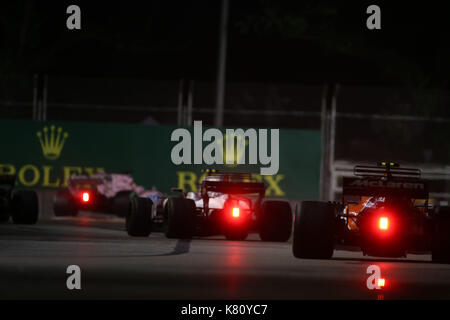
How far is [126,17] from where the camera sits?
50.2 m

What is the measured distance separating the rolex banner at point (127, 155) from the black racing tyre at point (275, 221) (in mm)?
9452

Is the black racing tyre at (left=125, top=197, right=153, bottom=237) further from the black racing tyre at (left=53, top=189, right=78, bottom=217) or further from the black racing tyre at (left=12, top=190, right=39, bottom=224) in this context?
the black racing tyre at (left=53, top=189, right=78, bottom=217)

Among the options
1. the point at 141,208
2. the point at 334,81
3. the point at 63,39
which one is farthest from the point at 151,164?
the point at 334,81

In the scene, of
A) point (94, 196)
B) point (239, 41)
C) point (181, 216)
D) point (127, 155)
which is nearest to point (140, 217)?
point (181, 216)

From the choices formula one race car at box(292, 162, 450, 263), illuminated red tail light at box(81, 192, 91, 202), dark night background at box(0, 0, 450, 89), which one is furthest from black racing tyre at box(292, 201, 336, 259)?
dark night background at box(0, 0, 450, 89)

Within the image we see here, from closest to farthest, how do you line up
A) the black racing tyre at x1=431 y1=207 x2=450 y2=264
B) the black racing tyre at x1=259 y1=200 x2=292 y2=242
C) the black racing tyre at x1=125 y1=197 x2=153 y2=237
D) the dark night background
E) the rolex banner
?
the black racing tyre at x1=431 y1=207 x2=450 y2=264 → the black racing tyre at x1=259 y1=200 x2=292 y2=242 → the black racing tyre at x1=125 y1=197 x2=153 y2=237 → the rolex banner → the dark night background

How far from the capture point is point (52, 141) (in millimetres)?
34438

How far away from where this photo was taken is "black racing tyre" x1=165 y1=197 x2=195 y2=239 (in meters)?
22.7

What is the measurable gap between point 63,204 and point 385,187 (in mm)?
13463

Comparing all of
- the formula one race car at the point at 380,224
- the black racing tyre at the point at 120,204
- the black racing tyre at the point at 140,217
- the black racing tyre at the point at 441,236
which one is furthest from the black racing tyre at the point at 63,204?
the black racing tyre at the point at 441,236

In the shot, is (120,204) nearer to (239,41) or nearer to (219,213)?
(219,213)

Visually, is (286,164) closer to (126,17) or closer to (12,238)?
(12,238)

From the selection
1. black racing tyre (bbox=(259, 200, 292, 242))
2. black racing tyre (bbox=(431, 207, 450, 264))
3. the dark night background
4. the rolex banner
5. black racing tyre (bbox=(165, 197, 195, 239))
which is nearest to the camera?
black racing tyre (bbox=(431, 207, 450, 264))

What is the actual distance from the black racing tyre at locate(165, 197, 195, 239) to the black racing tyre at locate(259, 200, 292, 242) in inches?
63.7
